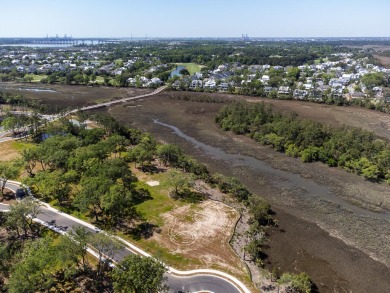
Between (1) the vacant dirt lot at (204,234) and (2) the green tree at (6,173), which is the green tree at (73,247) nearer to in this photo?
(1) the vacant dirt lot at (204,234)

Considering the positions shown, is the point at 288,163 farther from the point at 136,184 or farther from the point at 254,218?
the point at 136,184

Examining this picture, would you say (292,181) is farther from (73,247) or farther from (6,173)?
(6,173)

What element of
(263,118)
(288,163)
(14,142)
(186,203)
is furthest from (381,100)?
(14,142)

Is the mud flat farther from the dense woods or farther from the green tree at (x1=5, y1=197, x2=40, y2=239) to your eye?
the green tree at (x1=5, y1=197, x2=40, y2=239)

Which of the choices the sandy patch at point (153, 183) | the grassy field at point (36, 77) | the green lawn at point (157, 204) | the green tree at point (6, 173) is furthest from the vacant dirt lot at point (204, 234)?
the grassy field at point (36, 77)

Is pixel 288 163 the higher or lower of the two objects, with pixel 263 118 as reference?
lower

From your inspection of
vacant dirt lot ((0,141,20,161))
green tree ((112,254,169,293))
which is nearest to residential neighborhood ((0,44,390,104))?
vacant dirt lot ((0,141,20,161))
